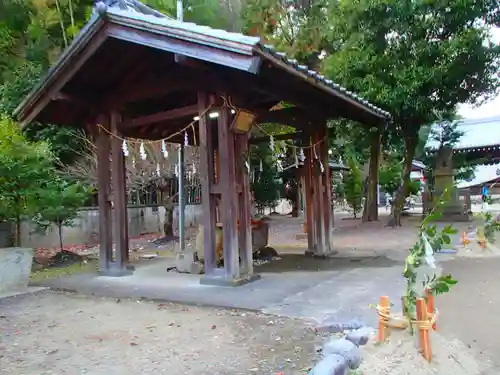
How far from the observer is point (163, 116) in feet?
24.7

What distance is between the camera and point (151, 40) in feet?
20.7

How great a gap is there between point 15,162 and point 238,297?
4447mm

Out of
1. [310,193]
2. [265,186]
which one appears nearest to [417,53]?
[310,193]

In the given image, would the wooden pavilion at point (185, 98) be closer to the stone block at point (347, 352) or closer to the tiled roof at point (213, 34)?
the tiled roof at point (213, 34)

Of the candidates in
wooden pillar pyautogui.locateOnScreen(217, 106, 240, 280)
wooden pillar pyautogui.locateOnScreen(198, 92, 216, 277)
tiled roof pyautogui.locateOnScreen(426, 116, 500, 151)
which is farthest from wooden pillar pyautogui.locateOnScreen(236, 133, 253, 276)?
→ tiled roof pyautogui.locateOnScreen(426, 116, 500, 151)

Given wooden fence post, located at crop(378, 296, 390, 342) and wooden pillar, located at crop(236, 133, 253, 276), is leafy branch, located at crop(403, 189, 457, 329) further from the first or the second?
wooden pillar, located at crop(236, 133, 253, 276)

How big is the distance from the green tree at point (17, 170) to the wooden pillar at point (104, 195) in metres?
1.04

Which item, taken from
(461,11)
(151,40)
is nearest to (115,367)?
(151,40)

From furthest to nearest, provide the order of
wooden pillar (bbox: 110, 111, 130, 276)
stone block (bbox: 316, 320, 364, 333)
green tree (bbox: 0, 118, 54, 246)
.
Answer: wooden pillar (bbox: 110, 111, 130, 276), green tree (bbox: 0, 118, 54, 246), stone block (bbox: 316, 320, 364, 333)

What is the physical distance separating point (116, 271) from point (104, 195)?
1.42 metres

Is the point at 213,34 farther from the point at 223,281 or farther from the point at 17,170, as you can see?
the point at 17,170

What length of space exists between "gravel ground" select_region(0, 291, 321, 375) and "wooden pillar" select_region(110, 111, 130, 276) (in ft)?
6.79

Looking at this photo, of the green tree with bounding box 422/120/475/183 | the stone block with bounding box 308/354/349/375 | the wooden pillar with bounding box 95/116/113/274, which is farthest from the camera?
the green tree with bounding box 422/120/475/183

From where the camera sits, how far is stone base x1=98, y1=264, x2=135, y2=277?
26.7 ft
